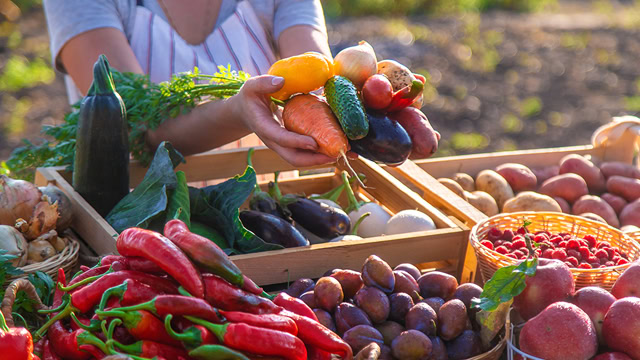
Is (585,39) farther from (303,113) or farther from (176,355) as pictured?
(176,355)

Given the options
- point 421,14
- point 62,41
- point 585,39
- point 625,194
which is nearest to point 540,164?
point 625,194

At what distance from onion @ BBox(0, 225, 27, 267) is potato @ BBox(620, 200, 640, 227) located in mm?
2319

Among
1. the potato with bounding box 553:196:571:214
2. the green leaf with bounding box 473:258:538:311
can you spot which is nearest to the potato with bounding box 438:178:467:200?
the potato with bounding box 553:196:571:214

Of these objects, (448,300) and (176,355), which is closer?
(176,355)

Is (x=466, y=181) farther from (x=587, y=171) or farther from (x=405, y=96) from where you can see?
(x=405, y=96)

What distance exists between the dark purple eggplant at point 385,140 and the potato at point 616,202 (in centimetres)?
139

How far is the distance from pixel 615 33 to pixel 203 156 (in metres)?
9.72

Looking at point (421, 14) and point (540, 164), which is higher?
point (540, 164)

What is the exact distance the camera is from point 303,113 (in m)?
1.98

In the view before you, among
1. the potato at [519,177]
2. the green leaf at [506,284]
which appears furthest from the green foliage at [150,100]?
the potato at [519,177]

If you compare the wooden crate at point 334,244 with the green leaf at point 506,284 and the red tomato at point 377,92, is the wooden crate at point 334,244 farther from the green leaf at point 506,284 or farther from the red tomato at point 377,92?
the green leaf at point 506,284

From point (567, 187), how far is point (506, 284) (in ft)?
5.06

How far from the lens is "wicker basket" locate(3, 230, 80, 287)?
186cm

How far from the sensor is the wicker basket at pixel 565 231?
71.4 inches
